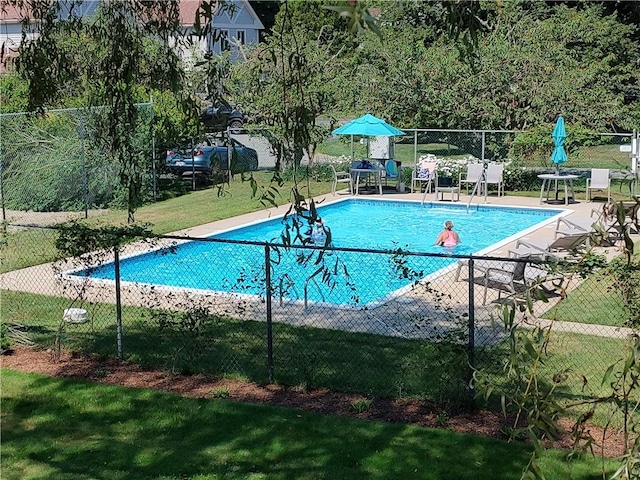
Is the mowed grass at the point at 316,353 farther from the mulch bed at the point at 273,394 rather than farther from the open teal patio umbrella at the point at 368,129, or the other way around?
the open teal patio umbrella at the point at 368,129

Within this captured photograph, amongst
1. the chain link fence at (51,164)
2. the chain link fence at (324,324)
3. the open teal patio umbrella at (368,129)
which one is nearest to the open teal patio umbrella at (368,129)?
the open teal patio umbrella at (368,129)

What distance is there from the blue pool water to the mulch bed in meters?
1.32

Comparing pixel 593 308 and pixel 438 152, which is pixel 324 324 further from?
pixel 438 152

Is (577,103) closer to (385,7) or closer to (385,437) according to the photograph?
(385,7)

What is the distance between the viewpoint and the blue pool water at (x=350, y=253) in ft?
40.0

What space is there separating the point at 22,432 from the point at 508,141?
18653mm

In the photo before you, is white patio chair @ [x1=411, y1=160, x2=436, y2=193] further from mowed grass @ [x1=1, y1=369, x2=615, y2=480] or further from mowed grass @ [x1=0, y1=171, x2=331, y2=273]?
mowed grass @ [x1=1, y1=369, x2=615, y2=480]

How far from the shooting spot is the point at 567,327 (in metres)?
10.0

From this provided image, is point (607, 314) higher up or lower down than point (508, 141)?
lower down

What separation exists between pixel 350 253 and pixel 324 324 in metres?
4.66

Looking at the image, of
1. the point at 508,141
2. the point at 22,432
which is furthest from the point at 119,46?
the point at 508,141

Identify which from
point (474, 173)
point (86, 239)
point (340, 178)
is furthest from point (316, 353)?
point (340, 178)

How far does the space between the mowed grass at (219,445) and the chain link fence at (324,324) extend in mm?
839

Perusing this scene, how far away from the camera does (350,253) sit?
14.8 metres
